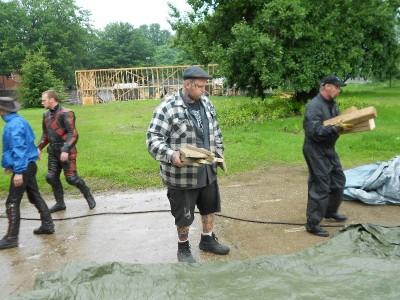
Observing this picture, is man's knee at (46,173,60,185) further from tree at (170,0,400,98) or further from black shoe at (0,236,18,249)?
tree at (170,0,400,98)

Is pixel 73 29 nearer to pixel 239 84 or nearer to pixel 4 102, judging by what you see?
pixel 239 84

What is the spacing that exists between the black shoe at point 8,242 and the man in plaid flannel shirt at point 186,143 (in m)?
1.99

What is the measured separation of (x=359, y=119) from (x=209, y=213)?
184 cm

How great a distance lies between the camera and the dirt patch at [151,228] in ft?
14.0

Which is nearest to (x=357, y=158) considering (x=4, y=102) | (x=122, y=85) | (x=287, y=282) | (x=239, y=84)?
(x=287, y=282)

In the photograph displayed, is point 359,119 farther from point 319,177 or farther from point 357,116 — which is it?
point 319,177

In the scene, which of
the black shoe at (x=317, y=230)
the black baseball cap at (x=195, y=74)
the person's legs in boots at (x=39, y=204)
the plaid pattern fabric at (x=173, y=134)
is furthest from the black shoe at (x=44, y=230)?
the black shoe at (x=317, y=230)

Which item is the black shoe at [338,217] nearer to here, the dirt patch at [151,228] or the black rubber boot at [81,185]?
the dirt patch at [151,228]

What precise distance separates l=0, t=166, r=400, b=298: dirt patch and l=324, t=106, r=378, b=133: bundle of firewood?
1.31 metres

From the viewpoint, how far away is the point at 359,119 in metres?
4.25

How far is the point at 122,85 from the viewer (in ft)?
116

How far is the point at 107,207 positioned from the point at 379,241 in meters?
3.83

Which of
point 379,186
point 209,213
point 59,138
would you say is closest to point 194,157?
point 209,213

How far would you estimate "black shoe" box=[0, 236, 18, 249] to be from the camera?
4629 mm
